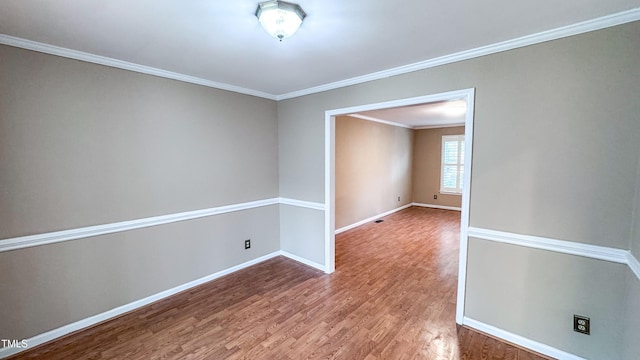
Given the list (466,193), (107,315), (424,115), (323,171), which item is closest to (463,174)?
(466,193)

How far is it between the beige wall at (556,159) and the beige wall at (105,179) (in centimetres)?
254

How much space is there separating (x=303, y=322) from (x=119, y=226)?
1982mm

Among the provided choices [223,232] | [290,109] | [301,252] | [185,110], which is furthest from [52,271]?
[290,109]

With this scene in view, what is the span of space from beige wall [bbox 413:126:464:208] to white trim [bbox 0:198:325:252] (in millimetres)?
5303

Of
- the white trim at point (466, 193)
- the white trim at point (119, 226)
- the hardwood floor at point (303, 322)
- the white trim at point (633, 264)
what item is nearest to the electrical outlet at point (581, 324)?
the hardwood floor at point (303, 322)

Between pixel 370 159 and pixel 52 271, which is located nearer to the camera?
pixel 52 271

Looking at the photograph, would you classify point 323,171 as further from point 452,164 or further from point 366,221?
point 452,164

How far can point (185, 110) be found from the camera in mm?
2963

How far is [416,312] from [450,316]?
0.31 m

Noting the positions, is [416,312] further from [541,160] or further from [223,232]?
[223,232]

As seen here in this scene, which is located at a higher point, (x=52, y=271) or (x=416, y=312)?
(x=52, y=271)

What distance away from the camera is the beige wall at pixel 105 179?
2.06 metres

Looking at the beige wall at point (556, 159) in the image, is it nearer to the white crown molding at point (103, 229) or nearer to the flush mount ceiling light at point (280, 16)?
the flush mount ceiling light at point (280, 16)

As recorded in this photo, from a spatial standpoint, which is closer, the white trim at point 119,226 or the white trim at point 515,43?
the white trim at point 515,43
